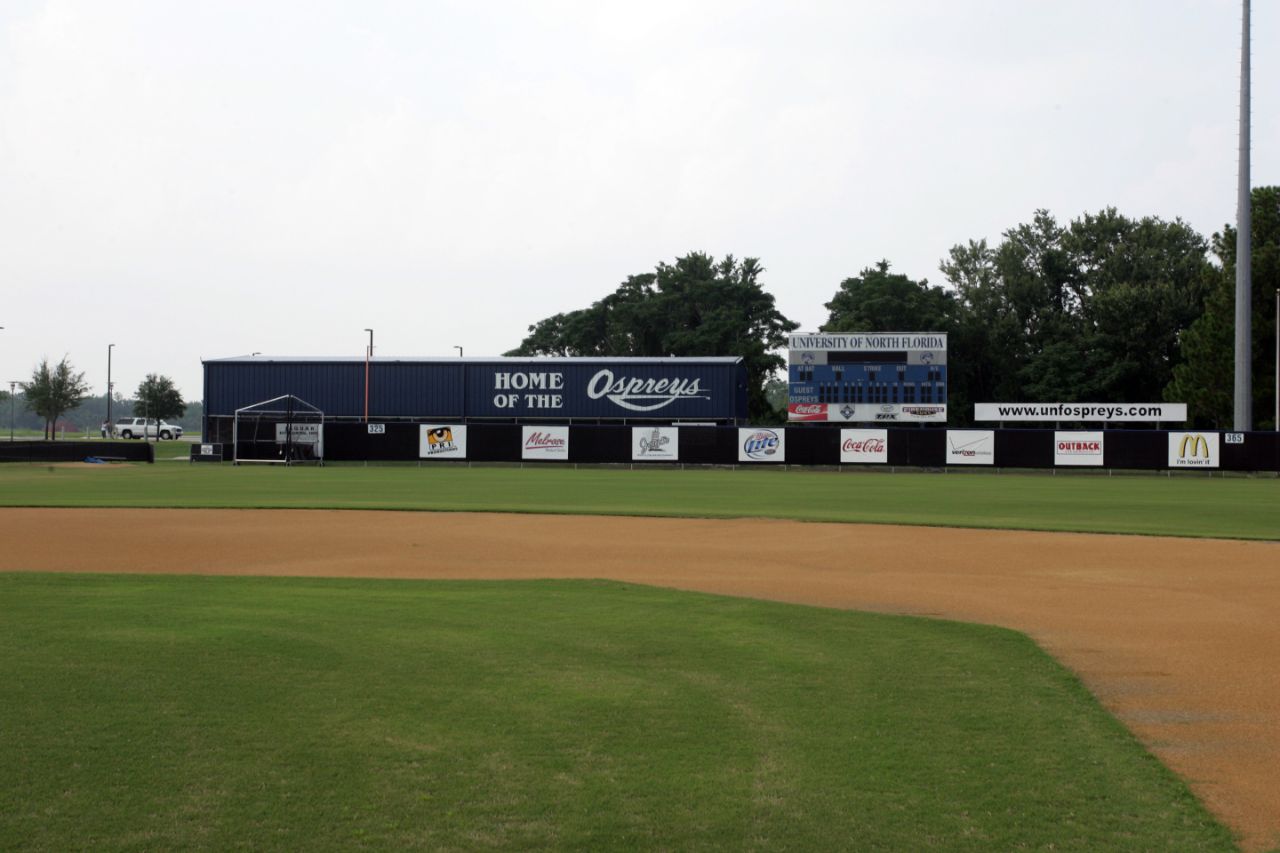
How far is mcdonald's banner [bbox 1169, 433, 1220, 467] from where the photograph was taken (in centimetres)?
4269

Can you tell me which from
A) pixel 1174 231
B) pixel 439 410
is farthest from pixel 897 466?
pixel 1174 231

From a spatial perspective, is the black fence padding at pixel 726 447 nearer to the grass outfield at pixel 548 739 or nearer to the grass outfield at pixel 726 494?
the grass outfield at pixel 726 494

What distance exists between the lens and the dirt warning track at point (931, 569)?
7.28 m

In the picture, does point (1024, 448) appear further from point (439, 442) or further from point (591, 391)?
point (439, 442)

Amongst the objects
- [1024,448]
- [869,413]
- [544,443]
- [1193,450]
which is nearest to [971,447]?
[1024,448]

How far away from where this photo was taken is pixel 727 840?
4730 mm

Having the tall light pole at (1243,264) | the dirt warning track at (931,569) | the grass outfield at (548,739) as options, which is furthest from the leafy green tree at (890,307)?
the grass outfield at (548,739)

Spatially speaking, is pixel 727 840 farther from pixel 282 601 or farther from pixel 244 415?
pixel 244 415

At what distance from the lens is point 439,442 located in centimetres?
4888

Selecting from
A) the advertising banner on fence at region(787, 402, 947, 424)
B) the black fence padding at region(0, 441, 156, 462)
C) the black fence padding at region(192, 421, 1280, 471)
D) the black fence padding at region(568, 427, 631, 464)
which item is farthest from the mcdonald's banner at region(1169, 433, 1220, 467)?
the black fence padding at region(0, 441, 156, 462)

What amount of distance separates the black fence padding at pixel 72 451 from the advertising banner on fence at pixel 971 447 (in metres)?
34.3

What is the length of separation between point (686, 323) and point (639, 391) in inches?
1559

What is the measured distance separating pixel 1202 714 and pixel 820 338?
Answer: 4829 cm

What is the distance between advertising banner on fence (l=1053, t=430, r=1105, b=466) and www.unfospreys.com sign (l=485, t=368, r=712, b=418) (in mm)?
18975
